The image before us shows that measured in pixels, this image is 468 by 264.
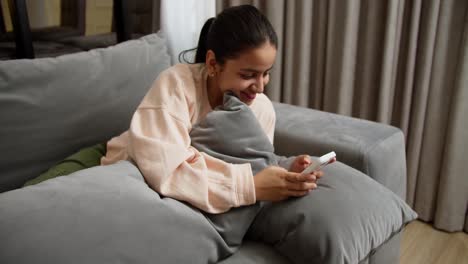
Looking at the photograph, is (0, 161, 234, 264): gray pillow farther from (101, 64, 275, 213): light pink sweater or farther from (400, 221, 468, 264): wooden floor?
(400, 221, 468, 264): wooden floor

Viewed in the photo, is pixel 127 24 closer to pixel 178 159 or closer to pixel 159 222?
pixel 178 159

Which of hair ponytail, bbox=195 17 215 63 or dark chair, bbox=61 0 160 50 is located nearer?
hair ponytail, bbox=195 17 215 63

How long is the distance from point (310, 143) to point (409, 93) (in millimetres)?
692

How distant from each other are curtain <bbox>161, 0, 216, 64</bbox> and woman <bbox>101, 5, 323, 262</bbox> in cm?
85

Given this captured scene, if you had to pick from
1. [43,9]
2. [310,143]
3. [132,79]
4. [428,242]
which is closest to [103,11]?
[43,9]

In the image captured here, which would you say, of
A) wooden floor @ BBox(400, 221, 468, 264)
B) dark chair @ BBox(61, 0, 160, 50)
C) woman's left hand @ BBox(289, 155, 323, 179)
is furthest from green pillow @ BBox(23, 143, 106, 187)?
wooden floor @ BBox(400, 221, 468, 264)

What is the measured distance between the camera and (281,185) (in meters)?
1.08

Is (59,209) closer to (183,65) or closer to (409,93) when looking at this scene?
(183,65)

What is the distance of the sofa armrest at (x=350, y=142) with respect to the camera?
130 cm

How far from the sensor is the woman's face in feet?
3.75

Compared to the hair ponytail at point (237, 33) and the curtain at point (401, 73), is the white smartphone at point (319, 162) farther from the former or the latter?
the curtain at point (401, 73)

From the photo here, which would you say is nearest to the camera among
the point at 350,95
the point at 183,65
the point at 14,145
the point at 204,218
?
the point at 204,218

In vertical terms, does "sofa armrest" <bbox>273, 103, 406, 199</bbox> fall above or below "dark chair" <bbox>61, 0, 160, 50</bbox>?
below

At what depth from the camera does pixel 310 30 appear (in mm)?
1998
